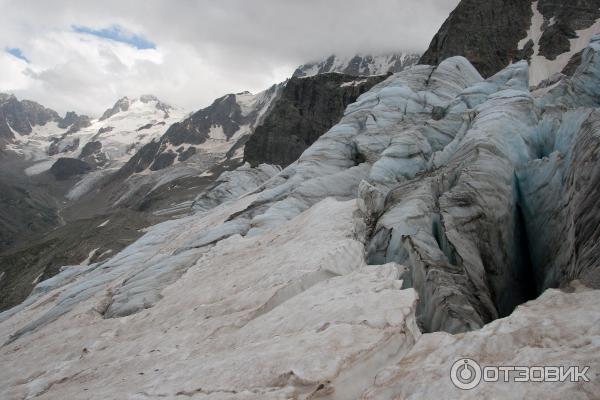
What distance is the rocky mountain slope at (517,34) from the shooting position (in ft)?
346

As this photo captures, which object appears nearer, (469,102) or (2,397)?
(2,397)

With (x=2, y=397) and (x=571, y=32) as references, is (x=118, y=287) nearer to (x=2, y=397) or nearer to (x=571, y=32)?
(x=2, y=397)

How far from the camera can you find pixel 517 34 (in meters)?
112

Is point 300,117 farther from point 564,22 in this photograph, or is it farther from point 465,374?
point 465,374

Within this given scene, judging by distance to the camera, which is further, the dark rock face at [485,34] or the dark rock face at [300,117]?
the dark rock face at [300,117]

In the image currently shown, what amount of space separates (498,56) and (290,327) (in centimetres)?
11244

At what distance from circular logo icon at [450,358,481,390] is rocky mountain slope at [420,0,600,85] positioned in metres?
106

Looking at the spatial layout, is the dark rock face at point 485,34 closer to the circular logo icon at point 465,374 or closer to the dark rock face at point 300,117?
the dark rock face at point 300,117

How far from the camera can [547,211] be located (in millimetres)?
18078

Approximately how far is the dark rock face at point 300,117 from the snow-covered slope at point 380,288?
9559 cm

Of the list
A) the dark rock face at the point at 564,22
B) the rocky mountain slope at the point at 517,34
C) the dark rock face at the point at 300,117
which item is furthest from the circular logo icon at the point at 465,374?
the dark rock face at the point at 564,22

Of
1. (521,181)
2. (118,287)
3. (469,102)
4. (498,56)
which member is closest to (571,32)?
(498,56)

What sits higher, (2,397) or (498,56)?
(498,56)

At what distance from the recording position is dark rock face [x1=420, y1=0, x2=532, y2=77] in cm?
10569
